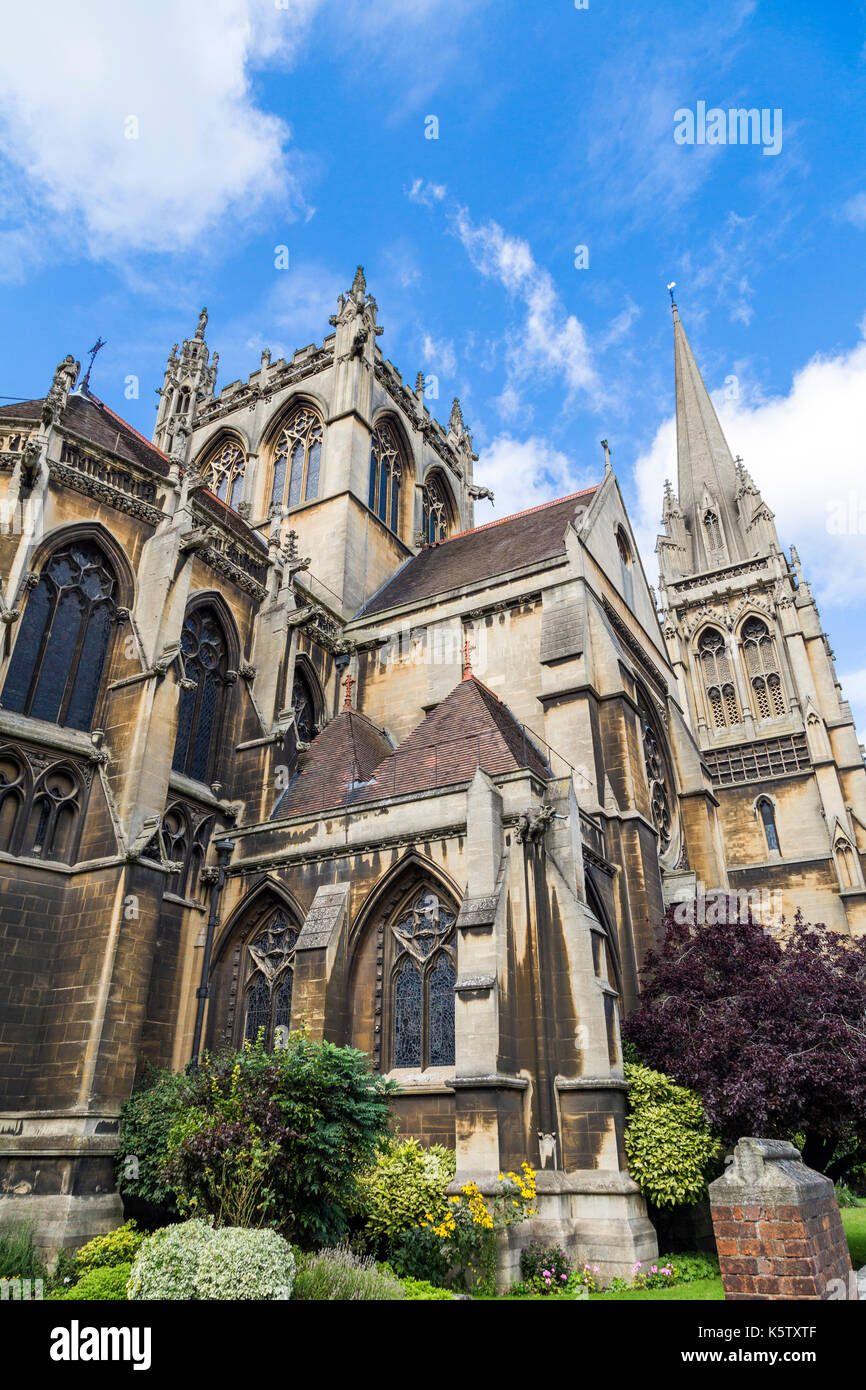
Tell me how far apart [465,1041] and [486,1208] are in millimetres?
1980

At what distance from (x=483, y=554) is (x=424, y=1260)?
1822 cm

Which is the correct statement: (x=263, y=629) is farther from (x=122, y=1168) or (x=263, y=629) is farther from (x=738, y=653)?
(x=738, y=653)

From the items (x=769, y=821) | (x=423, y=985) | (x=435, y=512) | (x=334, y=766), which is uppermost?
(x=435, y=512)

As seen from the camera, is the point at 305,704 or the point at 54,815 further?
the point at 305,704

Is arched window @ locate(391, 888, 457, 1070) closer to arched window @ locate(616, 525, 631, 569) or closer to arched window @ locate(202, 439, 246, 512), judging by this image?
arched window @ locate(616, 525, 631, 569)

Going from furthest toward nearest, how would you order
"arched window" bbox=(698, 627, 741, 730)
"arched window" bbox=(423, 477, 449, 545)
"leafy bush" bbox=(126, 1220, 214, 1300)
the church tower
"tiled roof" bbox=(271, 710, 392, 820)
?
"arched window" bbox=(698, 627, 741, 730) < "arched window" bbox=(423, 477, 449, 545) < the church tower < "tiled roof" bbox=(271, 710, 392, 820) < "leafy bush" bbox=(126, 1220, 214, 1300)

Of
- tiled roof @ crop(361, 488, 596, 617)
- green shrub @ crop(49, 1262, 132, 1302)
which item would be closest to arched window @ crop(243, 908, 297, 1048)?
green shrub @ crop(49, 1262, 132, 1302)

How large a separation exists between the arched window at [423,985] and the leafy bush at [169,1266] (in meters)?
6.19

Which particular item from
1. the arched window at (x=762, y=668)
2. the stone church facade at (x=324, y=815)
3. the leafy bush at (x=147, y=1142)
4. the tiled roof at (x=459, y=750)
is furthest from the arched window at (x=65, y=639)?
the arched window at (x=762, y=668)

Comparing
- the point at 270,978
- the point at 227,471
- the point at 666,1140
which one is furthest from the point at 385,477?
the point at 666,1140

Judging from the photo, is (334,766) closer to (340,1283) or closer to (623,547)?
(340,1283)

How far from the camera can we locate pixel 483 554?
24.9m

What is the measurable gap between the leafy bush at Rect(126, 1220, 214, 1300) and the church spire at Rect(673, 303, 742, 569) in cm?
4384

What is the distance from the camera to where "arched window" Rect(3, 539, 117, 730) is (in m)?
14.8
